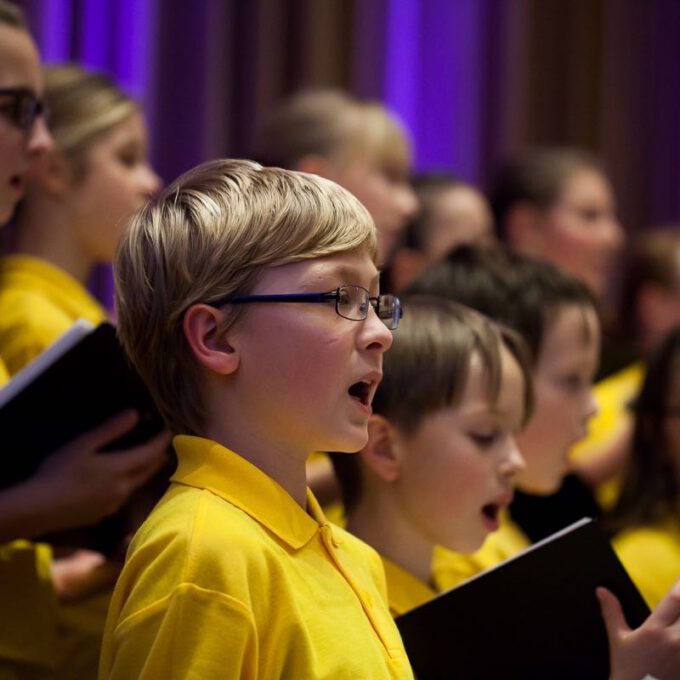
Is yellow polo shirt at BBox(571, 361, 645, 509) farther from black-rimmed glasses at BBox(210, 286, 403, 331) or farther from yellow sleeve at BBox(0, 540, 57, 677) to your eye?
black-rimmed glasses at BBox(210, 286, 403, 331)

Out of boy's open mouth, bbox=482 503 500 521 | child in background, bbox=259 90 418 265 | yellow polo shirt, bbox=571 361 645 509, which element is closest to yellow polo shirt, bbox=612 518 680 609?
yellow polo shirt, bbox=571 361 645 509

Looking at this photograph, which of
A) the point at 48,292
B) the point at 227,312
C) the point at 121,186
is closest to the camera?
the point at 227,312

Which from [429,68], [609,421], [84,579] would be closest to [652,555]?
[609,421]

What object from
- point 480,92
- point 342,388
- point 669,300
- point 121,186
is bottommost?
point 669,300

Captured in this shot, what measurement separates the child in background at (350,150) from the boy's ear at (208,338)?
1310 millimetres

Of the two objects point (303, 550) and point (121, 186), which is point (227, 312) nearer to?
point (303, 550)

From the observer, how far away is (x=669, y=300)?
10.5ft

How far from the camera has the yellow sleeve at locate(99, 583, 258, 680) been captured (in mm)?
987

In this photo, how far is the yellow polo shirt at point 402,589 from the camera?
147 cm

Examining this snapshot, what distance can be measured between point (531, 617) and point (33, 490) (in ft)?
1.91

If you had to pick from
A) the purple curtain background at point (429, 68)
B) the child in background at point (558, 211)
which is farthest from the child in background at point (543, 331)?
the purple curtain background at point (429, 68)

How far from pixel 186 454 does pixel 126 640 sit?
0.19 meters

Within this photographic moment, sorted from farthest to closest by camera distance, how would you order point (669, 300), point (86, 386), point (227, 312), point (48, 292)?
point (669, 300), point (48, 292), point (86, 386), point (227, 312)

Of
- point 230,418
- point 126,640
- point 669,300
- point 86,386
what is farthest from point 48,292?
point 669,300
